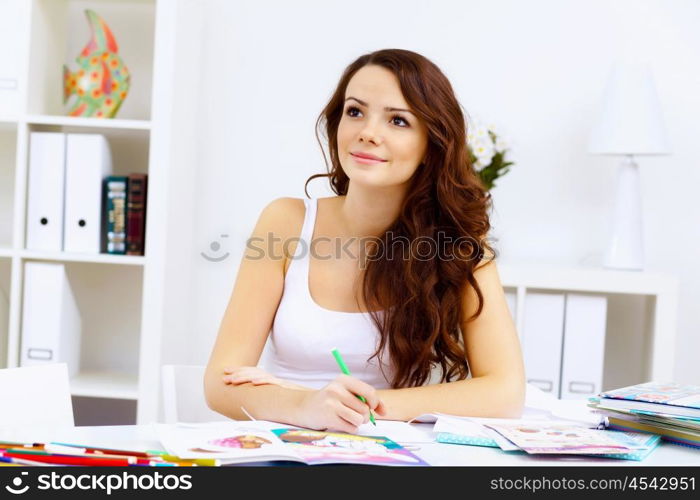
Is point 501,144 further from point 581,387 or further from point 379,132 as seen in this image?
point 379,132

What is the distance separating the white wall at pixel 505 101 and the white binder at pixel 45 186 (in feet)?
1.77

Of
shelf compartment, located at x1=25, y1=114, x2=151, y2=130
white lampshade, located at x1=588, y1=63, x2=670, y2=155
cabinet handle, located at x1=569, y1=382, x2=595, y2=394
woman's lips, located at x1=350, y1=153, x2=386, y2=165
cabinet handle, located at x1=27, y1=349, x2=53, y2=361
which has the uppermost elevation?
white lampshade, located at x1=588, y1=63, x2=670, y2=155

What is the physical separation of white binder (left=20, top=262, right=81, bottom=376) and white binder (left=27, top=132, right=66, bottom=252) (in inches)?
4.0

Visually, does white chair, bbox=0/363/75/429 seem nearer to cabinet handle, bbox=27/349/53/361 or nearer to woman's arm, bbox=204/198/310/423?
woman's arm, bbox=204/198/310/423

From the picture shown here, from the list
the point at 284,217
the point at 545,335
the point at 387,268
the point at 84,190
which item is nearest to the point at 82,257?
the point at 84,190

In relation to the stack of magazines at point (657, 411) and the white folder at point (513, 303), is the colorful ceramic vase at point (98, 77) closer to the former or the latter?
the white folder at point (513, 303)

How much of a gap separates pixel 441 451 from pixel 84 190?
5.85ft

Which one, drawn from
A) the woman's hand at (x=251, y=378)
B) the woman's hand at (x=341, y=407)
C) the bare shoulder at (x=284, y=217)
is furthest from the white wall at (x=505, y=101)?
the woman's hand at (x=341, y=407)

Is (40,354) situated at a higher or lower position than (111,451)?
lower

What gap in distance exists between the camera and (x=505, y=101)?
9.57ft

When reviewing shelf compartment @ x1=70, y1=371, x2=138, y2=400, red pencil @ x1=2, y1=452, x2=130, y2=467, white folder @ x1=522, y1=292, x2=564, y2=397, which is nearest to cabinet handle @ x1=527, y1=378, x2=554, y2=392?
white folder @ x1=522, y1=292, x2=564, y2=397

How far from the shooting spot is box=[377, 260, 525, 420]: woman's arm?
1.41 m

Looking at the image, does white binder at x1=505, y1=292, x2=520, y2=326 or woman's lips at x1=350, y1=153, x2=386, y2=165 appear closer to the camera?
woman's lips at x1=350, y1=153, x2=386, y2=165
